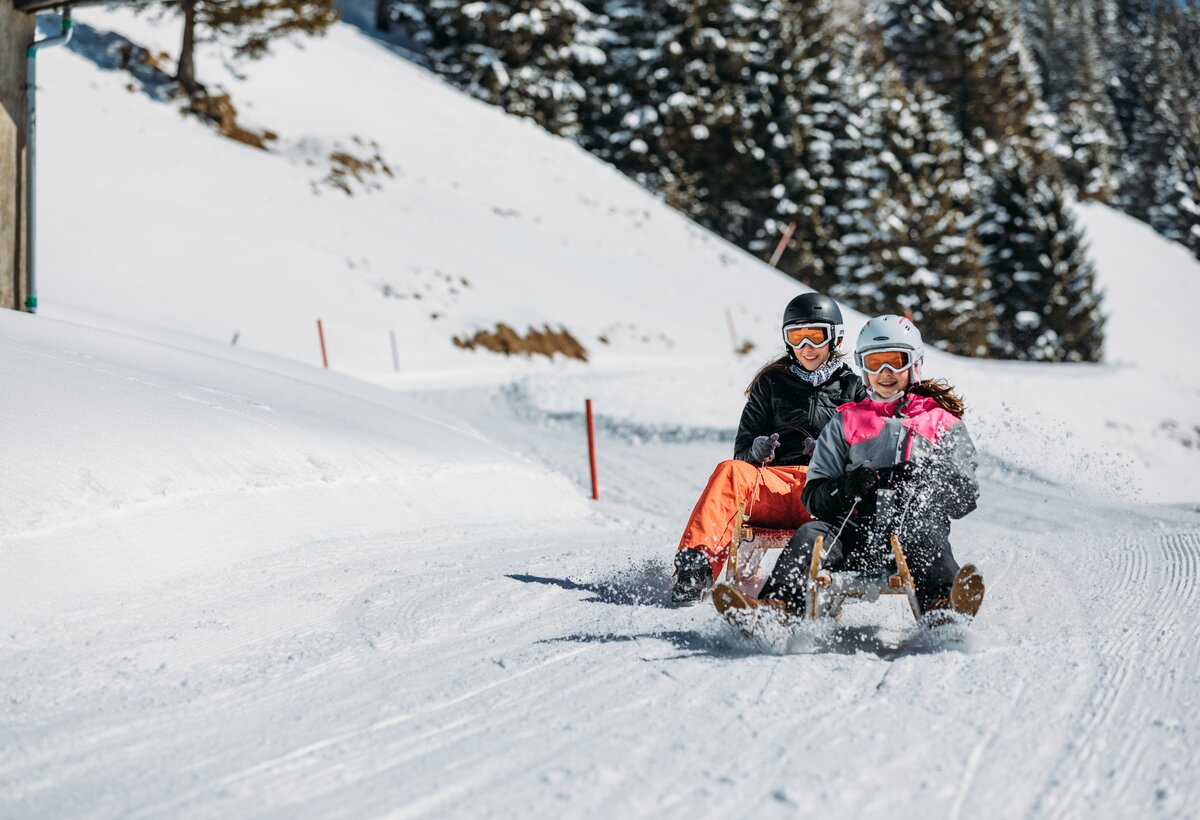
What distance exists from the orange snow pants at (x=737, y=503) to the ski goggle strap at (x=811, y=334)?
672 mm

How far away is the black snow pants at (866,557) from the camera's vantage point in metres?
4.37

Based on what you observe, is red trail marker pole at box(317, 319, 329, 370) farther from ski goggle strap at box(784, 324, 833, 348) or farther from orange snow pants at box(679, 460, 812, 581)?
orange snow pants at box(679, 460, 812, 581)

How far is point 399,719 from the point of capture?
3541 mm

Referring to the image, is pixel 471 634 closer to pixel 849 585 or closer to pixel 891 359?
pixel 849 585

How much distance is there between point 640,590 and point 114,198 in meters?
20.0

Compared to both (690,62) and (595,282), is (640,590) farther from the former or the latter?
(690,62)

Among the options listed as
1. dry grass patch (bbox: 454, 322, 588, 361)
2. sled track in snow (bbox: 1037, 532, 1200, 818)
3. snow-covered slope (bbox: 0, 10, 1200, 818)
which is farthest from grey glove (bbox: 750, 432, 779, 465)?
dry grass patch (bbox: 454, 322, 588, 361)

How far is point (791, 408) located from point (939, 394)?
117 cm

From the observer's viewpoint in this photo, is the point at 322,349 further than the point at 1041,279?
No

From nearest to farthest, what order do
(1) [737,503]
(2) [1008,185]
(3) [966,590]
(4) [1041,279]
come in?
1. (3) [966,590]
2. (1) [737,503]
3. (4) [1041,279]
4. (2) [1008,185]

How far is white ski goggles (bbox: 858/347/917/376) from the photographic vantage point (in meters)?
4.63

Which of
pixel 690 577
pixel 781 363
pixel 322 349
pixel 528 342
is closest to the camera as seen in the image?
pixel 690 577

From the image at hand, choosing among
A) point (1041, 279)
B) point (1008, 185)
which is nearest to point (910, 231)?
point (1041, 279)

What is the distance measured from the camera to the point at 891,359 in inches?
183
